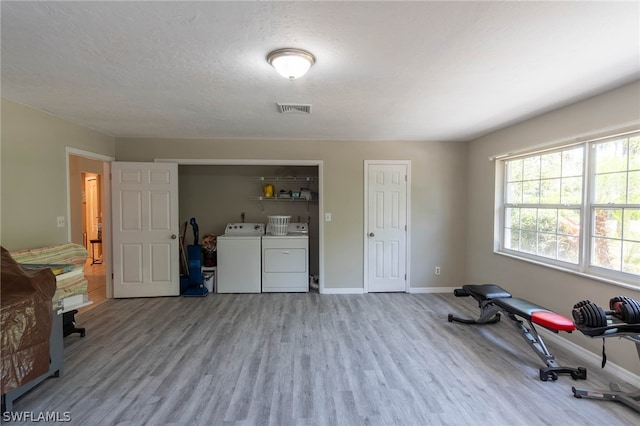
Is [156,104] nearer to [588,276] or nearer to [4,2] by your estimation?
[4,2]

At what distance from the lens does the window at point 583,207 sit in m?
2.29

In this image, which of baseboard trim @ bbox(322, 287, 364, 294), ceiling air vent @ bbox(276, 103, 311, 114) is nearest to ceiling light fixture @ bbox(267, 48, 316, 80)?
ceiling air vent @ bbox(276, 103, 311, 114)

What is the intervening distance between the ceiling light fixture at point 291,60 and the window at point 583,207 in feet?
8.70

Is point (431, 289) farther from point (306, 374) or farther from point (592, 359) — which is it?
point (306, 374)

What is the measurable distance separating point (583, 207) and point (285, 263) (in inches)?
142

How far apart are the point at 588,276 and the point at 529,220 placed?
0.98 m

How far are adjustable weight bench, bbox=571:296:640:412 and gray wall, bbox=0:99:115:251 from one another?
4.72 meters

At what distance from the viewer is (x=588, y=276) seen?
2490mm

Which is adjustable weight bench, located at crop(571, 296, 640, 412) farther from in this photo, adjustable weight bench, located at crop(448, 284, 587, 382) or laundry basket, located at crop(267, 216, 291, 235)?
laundry basket, located at crop(267, 216, 291, 235)

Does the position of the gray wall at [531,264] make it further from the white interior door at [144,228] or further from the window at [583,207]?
the white interior door at [144,228]

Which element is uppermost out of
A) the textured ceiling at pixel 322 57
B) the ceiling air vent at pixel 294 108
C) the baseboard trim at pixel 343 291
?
the ceiling air vent at pixel 294 108

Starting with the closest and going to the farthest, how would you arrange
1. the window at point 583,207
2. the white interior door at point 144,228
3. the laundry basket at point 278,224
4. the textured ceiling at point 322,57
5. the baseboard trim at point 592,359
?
the textured ceiling at point 322,57 → the baseboard trim at point 592,359 → the window at point 583,207 → the white interior door at point 144,228 → the laundry basket at point 278,224

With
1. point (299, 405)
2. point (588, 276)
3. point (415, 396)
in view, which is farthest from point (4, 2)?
point (588, 276)

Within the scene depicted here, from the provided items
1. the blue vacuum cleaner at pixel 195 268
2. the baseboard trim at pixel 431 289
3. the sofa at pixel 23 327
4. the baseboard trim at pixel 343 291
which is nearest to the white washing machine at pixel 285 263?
the baseboard trim at pixel 343 291
